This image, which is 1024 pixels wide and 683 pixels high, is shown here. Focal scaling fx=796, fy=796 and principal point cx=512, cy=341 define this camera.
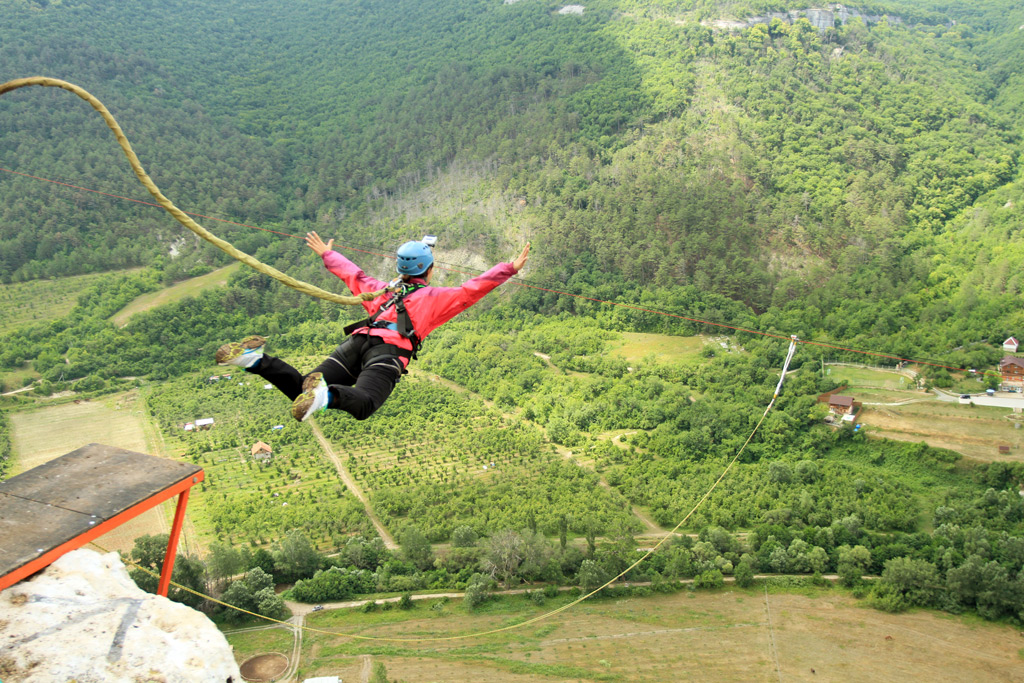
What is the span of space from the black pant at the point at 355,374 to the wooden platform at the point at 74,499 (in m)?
1.98

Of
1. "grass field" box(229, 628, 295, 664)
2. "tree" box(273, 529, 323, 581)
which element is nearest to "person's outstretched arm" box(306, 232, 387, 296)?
"grass field" box(229, 628, 295, 664)

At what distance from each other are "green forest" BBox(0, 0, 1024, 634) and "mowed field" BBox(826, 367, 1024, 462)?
31.0 inches

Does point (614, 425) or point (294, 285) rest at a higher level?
point (294, 285)

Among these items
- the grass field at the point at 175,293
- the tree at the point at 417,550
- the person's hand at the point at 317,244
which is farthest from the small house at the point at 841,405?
the grass field at the point at 175,293

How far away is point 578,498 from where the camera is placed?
88.9 ft

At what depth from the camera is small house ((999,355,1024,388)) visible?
101 feet

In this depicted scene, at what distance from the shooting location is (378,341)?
6.25 metres

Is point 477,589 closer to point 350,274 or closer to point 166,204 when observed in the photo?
point 350,274

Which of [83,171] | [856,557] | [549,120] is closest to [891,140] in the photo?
[549,120]

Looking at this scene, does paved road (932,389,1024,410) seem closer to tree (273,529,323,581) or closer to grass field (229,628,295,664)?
tree (273,529,323,581)

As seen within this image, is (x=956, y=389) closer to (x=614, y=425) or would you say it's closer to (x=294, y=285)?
(x=614, y=425)

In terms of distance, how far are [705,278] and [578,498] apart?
64.7ft

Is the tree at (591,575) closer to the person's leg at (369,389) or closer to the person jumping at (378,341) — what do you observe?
the person jumping at (378,341)

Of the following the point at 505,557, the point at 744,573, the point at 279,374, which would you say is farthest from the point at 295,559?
the point at 279,374
